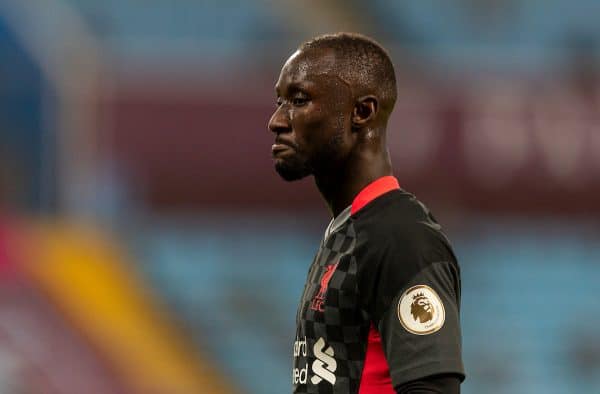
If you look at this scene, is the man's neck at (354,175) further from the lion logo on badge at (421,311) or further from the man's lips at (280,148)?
the lion logo on badge at (421,311)

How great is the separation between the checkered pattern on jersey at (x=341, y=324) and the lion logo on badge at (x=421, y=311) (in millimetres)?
104

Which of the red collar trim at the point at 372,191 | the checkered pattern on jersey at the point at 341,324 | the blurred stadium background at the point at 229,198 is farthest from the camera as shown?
the blurred stadium background at the point at 229,198

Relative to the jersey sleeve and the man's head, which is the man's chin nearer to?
the man's head

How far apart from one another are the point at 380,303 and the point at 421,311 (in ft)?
0.27

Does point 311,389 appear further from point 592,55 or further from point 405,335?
point 592,55

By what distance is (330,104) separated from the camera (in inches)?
97.7

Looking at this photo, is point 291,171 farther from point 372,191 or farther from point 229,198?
point 229,198

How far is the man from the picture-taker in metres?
2.25

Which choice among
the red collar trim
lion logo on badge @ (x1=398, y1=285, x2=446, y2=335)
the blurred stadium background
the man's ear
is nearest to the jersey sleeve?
lion logo on badge @ (x1=398, y1=285, x2=446, y2=335)

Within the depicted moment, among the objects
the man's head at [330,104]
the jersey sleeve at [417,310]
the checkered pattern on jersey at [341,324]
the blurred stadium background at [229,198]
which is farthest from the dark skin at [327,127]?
the blurred stadium background at [229,198]

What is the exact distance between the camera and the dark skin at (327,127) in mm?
2480

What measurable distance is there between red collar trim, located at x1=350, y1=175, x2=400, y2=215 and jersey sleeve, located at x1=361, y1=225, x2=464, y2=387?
0.19 meters

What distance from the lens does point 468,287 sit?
888 centimetres

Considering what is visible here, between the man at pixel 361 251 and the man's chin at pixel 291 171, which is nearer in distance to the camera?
the man at pixel 361 251
